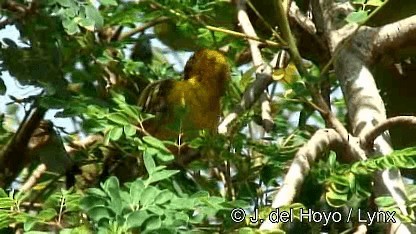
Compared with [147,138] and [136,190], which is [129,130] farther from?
[136,190]

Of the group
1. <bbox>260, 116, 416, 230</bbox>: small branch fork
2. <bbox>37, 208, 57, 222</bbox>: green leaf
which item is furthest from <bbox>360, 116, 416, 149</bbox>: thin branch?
<bbox>37, 208, 57, 222</bbox>: green leaf

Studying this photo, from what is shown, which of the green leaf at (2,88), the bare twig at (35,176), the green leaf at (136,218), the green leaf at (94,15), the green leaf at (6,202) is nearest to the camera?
the green leaf at (136,218)

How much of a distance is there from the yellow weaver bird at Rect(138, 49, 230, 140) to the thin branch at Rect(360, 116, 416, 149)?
264 millimetres

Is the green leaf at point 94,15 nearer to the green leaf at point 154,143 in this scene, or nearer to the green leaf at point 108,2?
the green leaf at point 108,2

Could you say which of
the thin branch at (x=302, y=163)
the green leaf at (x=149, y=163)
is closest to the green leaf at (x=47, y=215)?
the green leaf at (x=149, y=163)

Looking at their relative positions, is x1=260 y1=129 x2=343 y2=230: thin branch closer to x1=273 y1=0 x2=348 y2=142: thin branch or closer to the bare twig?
x1=273 y1=0 x2=348 y2=142: thin branch

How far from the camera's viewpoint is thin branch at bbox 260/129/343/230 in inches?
34.9

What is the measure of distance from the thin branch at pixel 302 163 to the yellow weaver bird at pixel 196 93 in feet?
0.83

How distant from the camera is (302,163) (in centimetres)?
95

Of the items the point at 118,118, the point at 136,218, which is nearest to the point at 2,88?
the point at 118,118

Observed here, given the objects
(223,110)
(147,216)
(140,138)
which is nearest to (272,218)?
(147,216)

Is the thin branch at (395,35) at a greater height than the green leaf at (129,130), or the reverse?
the thin branch at (395,35)

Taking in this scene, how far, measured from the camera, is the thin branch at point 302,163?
0.89 m

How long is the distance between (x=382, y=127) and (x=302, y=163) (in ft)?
0.41
